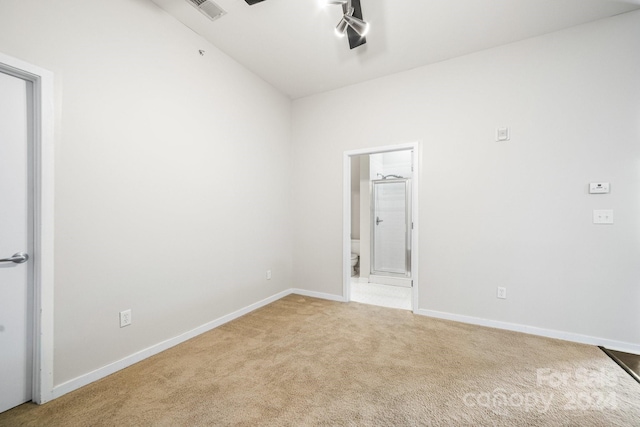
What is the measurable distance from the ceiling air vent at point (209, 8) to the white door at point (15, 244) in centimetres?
134

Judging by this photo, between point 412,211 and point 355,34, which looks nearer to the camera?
point 355,34

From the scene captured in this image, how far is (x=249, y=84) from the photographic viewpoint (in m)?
3.19

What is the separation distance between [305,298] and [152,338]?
190 centimetres

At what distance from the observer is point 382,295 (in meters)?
3.82

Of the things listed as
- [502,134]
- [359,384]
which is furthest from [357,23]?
[359,384]

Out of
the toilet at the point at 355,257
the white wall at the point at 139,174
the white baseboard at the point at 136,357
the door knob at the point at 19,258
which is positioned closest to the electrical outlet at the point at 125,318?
the white wall at the point at 139,174

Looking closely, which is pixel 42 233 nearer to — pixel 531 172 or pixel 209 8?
pixel 209 8

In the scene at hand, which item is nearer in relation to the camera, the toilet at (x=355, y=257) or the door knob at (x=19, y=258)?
the door knob at (x=19, y=258)

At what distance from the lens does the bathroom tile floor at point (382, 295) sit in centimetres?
345

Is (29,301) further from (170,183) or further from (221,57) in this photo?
(221,57)

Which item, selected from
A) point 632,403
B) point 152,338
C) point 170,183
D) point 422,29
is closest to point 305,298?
point 152,338

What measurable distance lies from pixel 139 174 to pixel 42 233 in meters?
A: 0.71

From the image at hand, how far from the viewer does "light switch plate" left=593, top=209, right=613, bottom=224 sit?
2.28m

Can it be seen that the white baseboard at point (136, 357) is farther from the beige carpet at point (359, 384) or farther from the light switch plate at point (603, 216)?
the light switch plate at point (603, 216)
